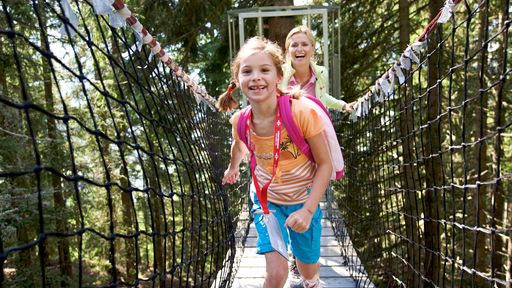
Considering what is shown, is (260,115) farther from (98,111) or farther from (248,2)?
(98,111)

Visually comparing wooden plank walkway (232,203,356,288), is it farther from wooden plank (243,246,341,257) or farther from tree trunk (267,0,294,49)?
tree trunk (267,0,294,49)

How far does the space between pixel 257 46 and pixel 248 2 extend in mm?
4705

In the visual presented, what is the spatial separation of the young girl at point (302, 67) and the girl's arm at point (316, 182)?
3.40 feet

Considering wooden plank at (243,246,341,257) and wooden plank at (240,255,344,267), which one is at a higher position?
wooden plank at (243,246,341,257)

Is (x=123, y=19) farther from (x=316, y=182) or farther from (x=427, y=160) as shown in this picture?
(x=427, y=160)

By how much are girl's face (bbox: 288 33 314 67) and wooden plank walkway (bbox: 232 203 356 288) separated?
50.3 inches

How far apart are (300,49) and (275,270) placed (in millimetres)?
1456

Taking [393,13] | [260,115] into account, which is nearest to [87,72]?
[393,13]

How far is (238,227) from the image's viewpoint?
13.0 ft

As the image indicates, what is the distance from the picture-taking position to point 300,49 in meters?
2.79

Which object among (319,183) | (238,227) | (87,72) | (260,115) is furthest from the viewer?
(87,72)

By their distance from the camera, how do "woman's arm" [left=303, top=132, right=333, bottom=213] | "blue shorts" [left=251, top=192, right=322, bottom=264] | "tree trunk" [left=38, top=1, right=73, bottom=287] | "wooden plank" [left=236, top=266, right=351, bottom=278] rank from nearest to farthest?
"woman's arm" [left=303, top=132, right=333, bottom=213] < "blue shorts" [left=251, top=192, right=322, bottom=264] < "wooden plank" [left=236, top=266, right=351, bottom=278] < "tree trunk" [left=38, top=1, right=73, bottom=287]

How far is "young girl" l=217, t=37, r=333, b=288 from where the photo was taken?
1.69 m

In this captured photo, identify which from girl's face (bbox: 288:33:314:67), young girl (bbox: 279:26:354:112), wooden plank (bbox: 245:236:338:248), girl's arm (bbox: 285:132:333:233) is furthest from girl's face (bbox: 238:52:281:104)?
wooden plank (bbox: 245:236:338:248)
